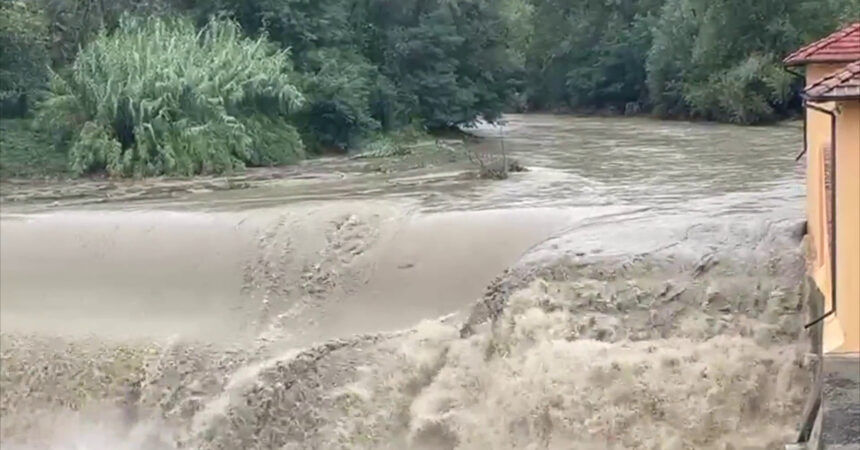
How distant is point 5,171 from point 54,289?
28.9 feet

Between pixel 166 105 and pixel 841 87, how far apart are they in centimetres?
1734

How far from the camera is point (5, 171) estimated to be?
22766mm

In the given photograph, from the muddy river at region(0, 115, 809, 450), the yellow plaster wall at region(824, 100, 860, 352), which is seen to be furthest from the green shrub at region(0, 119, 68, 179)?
the yellow plaster wall at region(824, 100, 860, 352)

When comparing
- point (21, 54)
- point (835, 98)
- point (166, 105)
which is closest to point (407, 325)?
point (835, 98)

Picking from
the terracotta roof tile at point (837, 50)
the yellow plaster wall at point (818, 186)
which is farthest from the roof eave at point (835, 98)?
the terracotta roof tile at point (837, 50)

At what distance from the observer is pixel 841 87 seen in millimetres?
8211

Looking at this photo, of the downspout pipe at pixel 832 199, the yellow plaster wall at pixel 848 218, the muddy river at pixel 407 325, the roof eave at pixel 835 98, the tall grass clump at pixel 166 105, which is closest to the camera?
the roof eave at pixel 835 98

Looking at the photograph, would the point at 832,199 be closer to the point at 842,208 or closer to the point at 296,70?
the point at 842,208

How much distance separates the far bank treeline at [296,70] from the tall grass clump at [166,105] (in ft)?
0.11

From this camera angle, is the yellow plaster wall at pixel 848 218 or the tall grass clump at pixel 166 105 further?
the tall grass clump at pixel 166 105

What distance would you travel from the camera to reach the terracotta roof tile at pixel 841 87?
815 cm

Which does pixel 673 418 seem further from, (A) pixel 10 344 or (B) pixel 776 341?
(A) pixel 10 344

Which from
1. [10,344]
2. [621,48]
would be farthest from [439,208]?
[621,48]

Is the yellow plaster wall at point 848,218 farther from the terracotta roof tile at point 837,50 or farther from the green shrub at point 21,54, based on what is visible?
the green shrub at point 21,54
